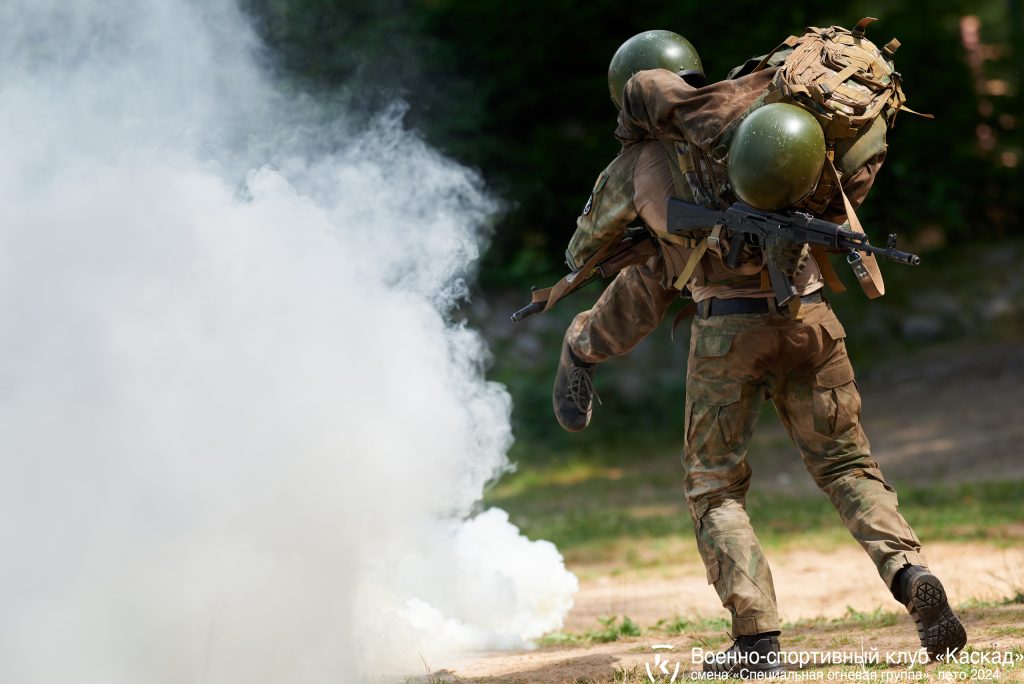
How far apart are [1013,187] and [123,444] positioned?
13549 millimetres

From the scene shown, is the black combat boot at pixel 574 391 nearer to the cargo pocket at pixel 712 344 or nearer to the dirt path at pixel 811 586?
the cargo pocket at pixel 712 344

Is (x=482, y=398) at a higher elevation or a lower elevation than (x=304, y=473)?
higher

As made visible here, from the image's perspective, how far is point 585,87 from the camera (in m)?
13.8

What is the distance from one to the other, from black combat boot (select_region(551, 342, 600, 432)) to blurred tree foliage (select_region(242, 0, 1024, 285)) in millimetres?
5054

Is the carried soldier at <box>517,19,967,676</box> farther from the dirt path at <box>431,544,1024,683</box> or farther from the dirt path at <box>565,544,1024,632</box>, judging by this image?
the dirt path at <box>565,544,1024,632</box>

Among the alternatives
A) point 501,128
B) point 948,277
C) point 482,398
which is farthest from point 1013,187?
point 482,398

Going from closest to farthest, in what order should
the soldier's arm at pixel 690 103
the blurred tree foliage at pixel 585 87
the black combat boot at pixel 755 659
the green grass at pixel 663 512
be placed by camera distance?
the soldier's arm at pixel 690 103, the black combat boot at pixel 755 659, the green grass at pixel 663 512, the blurred tree foliage at pixel 585 87

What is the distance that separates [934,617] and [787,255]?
4.19ft

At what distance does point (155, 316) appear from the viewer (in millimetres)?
4840

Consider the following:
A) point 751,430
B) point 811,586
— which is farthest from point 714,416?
point 811,586

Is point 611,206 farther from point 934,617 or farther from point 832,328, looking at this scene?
point 934,617

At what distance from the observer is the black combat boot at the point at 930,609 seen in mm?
4164

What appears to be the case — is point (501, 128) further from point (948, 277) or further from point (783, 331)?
point (783, 331)

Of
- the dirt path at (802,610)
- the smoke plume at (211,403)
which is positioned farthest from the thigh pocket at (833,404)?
the smoke plume at (211,403)
